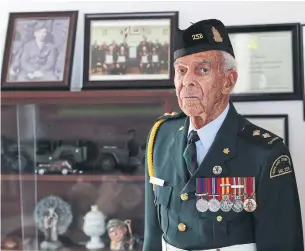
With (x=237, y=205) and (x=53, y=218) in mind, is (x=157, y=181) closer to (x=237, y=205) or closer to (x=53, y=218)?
(x=237, y=205)

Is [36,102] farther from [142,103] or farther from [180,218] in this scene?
[180,218]

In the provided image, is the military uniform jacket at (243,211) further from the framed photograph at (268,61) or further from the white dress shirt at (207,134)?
the framed photograph at (268,61)

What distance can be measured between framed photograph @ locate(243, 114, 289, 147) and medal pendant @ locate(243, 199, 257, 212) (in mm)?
440

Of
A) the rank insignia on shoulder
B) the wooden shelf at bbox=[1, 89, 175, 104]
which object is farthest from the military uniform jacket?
the wooden shelf at bbox=[1, 89, 175, 104]

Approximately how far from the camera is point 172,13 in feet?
4.75

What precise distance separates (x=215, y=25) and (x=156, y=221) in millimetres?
462

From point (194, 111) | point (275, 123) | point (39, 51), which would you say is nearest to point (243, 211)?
point (194, 111)

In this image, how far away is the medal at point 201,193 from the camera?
1.00m

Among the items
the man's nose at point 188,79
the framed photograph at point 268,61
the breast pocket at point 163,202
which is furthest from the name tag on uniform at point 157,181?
the framed photograph at point 268,61

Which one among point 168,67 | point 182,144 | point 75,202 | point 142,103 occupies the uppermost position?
point 168,67

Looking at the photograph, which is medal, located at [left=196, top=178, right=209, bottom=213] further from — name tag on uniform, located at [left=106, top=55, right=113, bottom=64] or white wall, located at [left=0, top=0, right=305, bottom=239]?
name tag on uniform, located at [left=106, top=55, right=113, bottom=64]

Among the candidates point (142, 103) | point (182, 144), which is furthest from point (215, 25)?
point (142, 103)

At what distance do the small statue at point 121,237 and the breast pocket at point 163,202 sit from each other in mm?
328

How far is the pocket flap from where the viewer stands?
1.05 m
